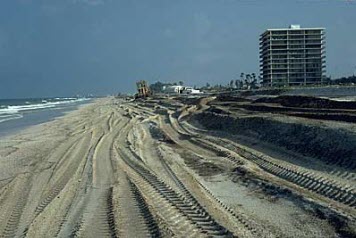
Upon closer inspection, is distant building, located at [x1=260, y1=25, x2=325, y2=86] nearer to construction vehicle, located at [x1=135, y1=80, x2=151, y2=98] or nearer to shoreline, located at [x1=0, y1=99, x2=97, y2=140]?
construction vehicle, located at [x1=135, y1=80, x2=151, y2=98]

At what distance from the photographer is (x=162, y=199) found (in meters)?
8.71

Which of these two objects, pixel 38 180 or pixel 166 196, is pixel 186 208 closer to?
pixel 166 196

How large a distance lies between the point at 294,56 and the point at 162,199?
95.2 m

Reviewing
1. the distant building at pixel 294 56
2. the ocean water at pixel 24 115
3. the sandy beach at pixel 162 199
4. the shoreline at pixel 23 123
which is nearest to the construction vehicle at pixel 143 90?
the ocean water at pixel 24 115

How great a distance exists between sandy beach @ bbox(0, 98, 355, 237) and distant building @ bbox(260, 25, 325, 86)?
85237 mm

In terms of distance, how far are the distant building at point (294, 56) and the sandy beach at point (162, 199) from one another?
85237 millimetres

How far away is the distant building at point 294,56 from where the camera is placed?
97.6 meters

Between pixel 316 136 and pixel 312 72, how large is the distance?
89.1 metres

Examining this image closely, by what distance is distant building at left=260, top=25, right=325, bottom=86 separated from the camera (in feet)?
320

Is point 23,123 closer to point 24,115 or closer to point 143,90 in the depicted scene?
point 24,115

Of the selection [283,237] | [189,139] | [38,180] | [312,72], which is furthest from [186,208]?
[312,72]

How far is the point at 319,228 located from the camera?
21.1 feet

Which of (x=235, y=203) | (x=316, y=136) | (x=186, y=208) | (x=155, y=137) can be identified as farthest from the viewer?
(x=155, y=137)

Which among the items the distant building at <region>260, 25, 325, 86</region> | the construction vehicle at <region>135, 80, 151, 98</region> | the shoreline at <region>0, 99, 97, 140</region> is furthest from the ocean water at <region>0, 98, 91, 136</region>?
the distant building at <region>260, 25, 325, 86</region>
